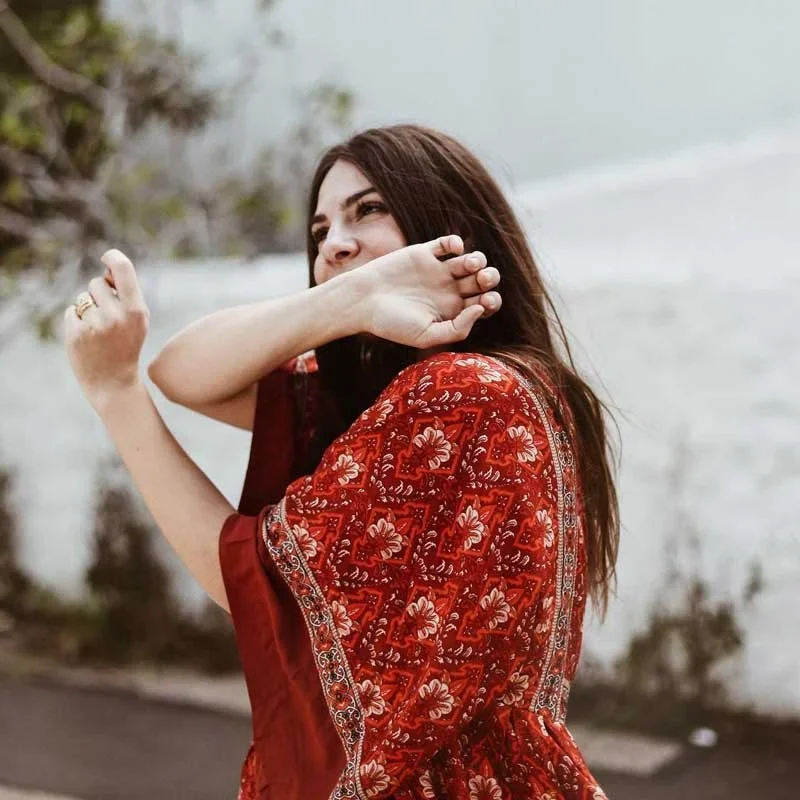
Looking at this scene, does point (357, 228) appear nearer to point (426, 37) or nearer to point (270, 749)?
point (270, 749)

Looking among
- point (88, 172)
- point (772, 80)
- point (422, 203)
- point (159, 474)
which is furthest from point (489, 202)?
point (88, 172)

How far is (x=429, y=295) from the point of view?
1.26 m

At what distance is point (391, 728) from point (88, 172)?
4.09m

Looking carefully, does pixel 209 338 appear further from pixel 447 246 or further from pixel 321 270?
pixel 447 246

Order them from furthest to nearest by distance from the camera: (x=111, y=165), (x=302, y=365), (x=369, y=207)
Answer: (x=111, y=165) < (x=302, y=365) < (x=369, y=207)

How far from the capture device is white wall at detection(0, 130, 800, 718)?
3299mm

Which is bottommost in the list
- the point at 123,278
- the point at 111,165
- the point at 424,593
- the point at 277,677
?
the point at 277,677

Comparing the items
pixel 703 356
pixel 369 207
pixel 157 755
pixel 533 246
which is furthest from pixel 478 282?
pixel 157 755

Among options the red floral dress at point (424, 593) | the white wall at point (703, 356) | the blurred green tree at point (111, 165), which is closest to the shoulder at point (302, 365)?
the red floral dress at point (424, 593)

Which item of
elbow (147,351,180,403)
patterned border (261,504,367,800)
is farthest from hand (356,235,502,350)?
elbow (147,351,180,403)

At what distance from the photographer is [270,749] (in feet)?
4.27

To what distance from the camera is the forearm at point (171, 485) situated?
4.29ft

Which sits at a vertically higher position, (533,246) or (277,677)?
(533,246)

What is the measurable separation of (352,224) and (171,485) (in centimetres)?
39
